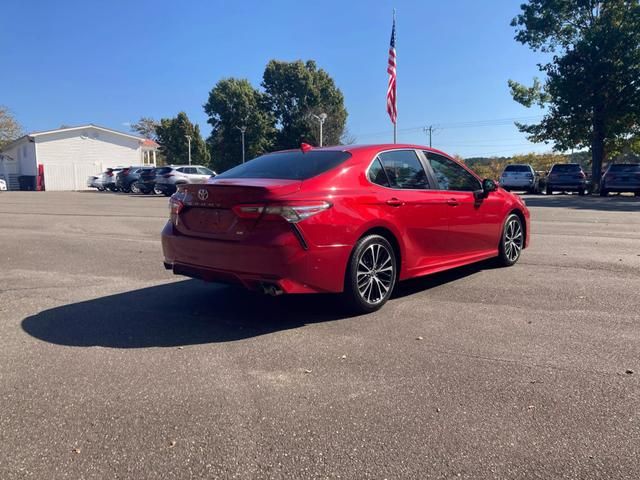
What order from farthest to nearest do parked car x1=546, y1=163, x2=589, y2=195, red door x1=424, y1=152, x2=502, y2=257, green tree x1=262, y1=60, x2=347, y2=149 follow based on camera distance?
green tree x1=262, y1=60, x2=347, y2=149 < parked car x1=546, y1=163, x2=589, y2=195 < red door x1=424, y1=152, x2=502, y2=257

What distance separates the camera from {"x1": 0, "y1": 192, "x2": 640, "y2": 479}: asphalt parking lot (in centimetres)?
262

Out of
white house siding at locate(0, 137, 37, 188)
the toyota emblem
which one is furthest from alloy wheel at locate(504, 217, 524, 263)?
white house siding at locate(0, 137, 37, 188)

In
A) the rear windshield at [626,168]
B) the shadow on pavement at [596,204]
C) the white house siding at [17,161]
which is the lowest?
the shadow on pavement at [596,204]

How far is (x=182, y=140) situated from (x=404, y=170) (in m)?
65.7

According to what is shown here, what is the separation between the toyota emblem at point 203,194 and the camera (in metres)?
4.78

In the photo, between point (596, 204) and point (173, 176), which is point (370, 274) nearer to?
point (596, 204)

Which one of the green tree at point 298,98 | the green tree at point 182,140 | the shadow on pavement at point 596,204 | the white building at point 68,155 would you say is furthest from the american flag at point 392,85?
the green tree at point 182,140

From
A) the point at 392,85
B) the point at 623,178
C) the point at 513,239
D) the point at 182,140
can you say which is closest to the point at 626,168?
the point at 623,178

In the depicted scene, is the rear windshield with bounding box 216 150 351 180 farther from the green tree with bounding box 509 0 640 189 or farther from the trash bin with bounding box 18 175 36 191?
the trash bin with bounding box 18 175 36 191

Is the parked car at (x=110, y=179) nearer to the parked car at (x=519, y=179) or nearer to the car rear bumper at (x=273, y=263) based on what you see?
the parked car at (x=519, y=179)

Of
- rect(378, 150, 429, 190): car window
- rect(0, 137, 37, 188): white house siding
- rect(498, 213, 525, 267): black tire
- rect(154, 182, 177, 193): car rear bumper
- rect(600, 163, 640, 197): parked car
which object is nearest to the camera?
rect(378, 150, 429, 190): car window

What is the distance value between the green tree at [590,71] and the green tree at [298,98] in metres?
32.2

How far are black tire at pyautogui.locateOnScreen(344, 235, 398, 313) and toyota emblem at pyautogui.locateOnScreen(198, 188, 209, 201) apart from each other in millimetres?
1371

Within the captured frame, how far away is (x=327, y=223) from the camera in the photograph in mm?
4531
